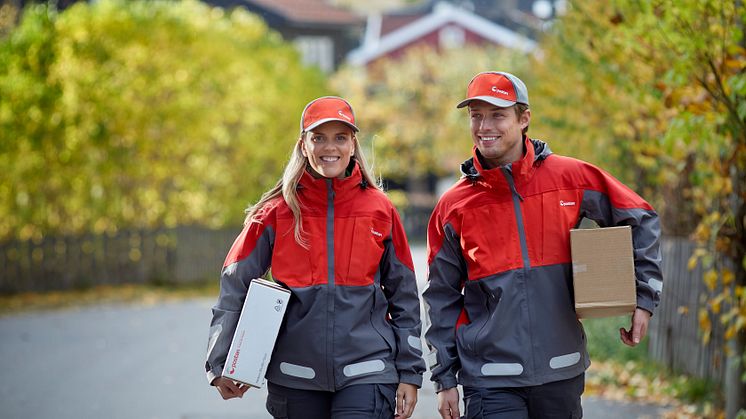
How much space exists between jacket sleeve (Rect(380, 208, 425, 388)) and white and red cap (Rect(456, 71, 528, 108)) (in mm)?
607

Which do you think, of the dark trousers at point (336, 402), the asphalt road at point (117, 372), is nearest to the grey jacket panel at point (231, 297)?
the dark trousers at point (336, 402)

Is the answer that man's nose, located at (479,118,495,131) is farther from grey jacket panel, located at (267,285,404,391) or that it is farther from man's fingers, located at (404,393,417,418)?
man's fingers, located at (404,393,417,418)

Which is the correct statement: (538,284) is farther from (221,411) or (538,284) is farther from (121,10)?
(121,10)

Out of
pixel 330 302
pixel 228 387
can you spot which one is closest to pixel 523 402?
pixel 330 302

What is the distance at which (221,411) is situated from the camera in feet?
29.8

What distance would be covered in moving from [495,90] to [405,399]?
1.25 m

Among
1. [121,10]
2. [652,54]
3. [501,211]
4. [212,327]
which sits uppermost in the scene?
[121,10]

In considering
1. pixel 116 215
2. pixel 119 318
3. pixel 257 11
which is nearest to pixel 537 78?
pixel 119 318

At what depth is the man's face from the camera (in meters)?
4.41

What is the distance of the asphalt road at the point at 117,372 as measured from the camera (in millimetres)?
9109

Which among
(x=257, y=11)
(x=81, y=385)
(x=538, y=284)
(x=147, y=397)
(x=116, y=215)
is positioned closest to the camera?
(x=538, y=284)

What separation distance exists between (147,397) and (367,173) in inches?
231

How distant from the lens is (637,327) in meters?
4.27

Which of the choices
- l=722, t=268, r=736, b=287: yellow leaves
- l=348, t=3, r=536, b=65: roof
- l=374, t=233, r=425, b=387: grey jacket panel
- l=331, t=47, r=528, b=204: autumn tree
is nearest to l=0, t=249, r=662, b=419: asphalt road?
l=722, t=268, r=736, b=287: yellow leaves
